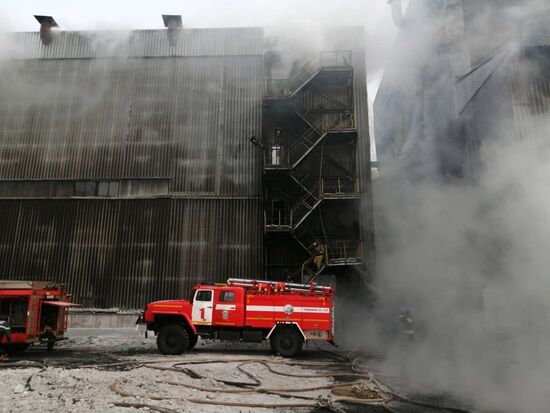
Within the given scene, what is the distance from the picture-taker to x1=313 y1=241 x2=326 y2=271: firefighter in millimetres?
16250

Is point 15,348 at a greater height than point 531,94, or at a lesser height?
lesser

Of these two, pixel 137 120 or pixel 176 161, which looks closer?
pixel 176 161

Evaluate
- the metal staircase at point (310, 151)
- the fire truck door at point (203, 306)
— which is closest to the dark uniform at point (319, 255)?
the metal staircase at point (310, 151)

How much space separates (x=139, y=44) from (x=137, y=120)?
159 inches

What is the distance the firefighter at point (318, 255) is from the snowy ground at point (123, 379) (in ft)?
13.1

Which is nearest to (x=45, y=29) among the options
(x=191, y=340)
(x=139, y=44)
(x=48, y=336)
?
(x=139, y=44)

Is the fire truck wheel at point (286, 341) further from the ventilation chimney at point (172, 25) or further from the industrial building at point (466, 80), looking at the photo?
the ventilation chimney at point (172, 25)

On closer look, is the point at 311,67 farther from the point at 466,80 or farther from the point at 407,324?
the point at 407,324

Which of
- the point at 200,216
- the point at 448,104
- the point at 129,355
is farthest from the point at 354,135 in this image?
the point at 129,355

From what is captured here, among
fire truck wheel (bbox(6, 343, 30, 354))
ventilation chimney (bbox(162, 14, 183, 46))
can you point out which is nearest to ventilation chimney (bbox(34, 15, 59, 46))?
ventilation chimney (bbox(162, 14, 183, 46))

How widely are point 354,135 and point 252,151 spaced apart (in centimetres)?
471

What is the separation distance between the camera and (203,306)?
12.1m

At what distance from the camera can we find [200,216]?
17.9m

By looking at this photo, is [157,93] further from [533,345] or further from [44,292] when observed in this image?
[533,345]
